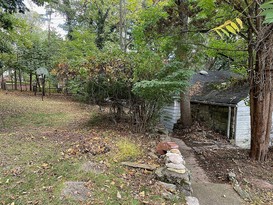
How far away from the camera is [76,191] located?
272 centimetres

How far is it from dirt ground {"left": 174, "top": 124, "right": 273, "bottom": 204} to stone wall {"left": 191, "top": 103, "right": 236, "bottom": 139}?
0.95 m

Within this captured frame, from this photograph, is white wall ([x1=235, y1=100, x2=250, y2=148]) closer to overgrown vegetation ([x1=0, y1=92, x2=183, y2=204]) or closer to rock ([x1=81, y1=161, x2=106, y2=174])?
overgrown vegetation ([x1=0, y1=92, x2=183, y2=204])

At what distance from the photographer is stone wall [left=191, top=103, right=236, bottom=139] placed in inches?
314

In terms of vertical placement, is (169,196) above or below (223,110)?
below

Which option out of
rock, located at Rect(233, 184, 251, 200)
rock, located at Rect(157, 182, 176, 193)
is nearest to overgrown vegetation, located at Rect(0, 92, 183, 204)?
rock, located at Rect(157, 182, 176, 193)

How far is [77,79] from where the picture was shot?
18.0ft

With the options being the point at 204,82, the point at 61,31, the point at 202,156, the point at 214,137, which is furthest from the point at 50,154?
the point at 61,31

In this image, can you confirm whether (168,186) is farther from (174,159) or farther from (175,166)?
(174,159)

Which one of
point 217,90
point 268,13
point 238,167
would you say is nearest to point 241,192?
point 238,167

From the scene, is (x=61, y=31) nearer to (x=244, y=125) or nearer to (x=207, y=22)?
(x=207, y=22)

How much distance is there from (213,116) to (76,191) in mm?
7289

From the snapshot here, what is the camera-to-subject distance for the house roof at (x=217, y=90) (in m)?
7.96

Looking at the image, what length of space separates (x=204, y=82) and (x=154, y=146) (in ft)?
26.1

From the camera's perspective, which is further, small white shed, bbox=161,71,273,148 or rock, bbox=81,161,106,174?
small white shed, bbox=161,71,273,148
